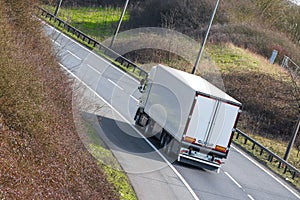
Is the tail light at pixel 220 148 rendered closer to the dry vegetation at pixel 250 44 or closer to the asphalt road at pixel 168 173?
the asphalt road at pixel 168 173

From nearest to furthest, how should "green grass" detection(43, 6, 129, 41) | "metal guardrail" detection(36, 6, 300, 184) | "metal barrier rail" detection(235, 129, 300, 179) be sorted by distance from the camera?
"metal barrier rail" detection(235, 129, 300, 179) → "metal guardrail" detection(36, 6, 300, 184) → "green grass" detection(43, 6, 129, 41)

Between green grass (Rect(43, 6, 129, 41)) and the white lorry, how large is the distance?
39.0m

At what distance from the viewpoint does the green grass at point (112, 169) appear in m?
18.1

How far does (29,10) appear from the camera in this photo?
22406mm

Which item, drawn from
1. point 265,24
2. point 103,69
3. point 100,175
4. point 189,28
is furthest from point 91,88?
point 265,24

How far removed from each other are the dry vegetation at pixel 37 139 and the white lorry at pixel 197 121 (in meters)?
5.66

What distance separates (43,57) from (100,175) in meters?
5.04

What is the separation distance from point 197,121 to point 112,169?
167 inches

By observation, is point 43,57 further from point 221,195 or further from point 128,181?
point 221,195

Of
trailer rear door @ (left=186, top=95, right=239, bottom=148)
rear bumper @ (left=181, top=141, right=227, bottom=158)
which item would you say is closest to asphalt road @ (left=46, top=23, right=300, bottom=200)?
rear bumper @ (left=181, top=141, right=227, bottom=158)

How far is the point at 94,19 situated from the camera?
7394cm

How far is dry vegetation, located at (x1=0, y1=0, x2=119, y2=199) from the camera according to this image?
11.8 meters

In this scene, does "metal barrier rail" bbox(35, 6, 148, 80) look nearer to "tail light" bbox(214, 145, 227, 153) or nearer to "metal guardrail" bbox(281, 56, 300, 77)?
"metal guardrail" bbox(281, 56, 300, 77)

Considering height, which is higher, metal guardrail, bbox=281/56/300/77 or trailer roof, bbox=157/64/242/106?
metal guardrail, bbox=281/56/300/77
